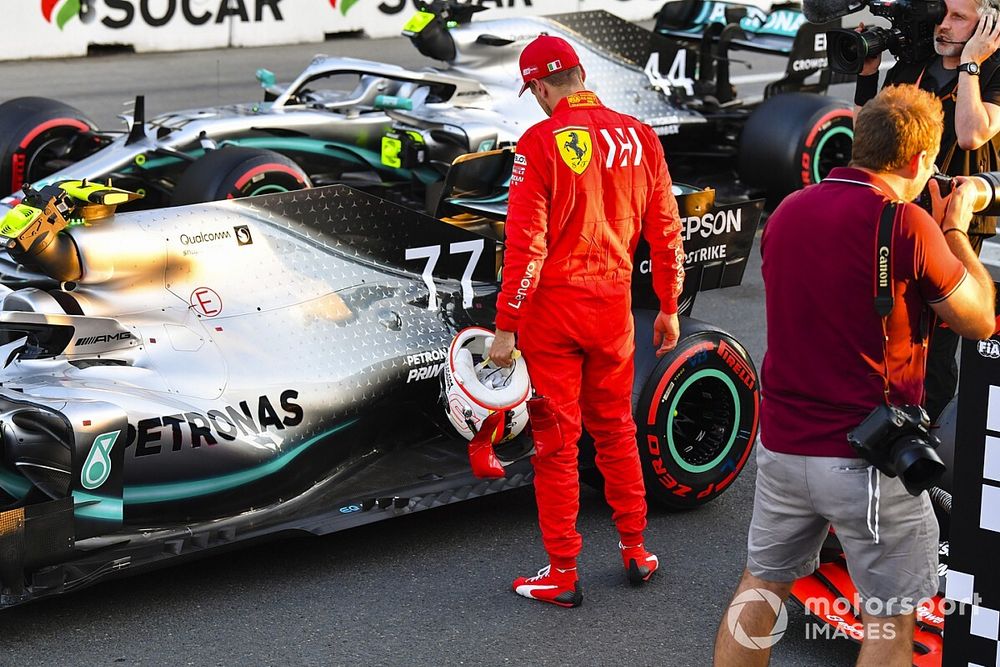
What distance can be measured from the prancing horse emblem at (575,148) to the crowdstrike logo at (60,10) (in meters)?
11.7

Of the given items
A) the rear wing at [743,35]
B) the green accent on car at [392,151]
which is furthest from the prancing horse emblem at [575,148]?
the rear wing at [743,35]

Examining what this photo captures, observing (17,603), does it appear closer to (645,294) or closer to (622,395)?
(622,395)

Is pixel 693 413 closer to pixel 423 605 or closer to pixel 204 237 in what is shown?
pixel 423 605

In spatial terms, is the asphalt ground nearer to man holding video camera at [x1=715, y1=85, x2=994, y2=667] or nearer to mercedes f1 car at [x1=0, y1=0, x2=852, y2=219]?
man holding video camera at [x1=715, y1=85, x2=994, y2=667]

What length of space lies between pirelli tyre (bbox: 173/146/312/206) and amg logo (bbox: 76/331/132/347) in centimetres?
244

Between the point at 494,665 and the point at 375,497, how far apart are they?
2.78 feet

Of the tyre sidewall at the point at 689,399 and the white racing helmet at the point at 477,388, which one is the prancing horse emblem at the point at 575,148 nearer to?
the white racing helmet at the point at 477,388

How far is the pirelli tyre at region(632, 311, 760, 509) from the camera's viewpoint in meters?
5.04

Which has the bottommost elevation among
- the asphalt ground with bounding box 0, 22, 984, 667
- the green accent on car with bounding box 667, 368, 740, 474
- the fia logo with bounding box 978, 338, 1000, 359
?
the asphalt ground with bounding box 0, 22, 984, 667

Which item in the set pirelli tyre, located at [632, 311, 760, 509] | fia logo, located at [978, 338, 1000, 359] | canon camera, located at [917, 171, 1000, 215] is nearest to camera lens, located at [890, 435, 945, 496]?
fia logo, located at [978, 338, 1000, 359]

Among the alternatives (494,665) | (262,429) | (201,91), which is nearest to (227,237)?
(262,429)

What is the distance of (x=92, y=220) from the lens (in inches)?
185

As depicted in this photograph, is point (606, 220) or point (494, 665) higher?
point (606, 220)

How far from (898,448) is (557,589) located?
1566mm
